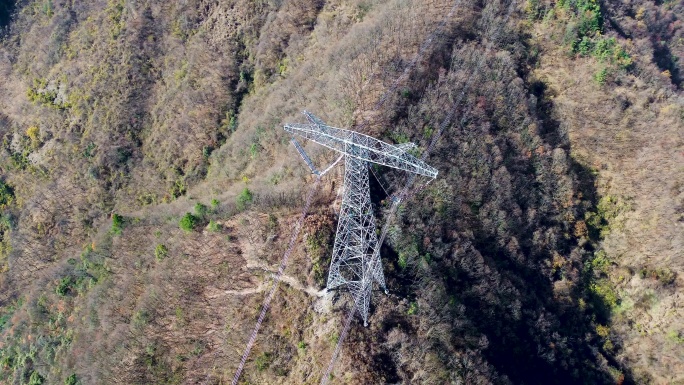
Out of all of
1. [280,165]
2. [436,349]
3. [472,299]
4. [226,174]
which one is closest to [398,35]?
[280,165]

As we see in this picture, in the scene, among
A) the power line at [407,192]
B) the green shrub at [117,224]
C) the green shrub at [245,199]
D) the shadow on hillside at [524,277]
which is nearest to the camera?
the power line at [407,192]

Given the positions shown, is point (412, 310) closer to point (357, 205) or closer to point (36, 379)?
point (357, 205)


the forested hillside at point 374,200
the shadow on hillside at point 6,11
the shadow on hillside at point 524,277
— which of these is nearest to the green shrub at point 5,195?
the forested hillside at point 374,200

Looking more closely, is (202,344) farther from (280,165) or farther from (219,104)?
(219,104)

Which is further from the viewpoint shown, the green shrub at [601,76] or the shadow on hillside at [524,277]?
the green shrub at [601,76]

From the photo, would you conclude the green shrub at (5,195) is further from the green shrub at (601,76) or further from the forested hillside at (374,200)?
the green shrub at (601,76)

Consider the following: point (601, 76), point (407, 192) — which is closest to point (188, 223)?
point (407, 192)
